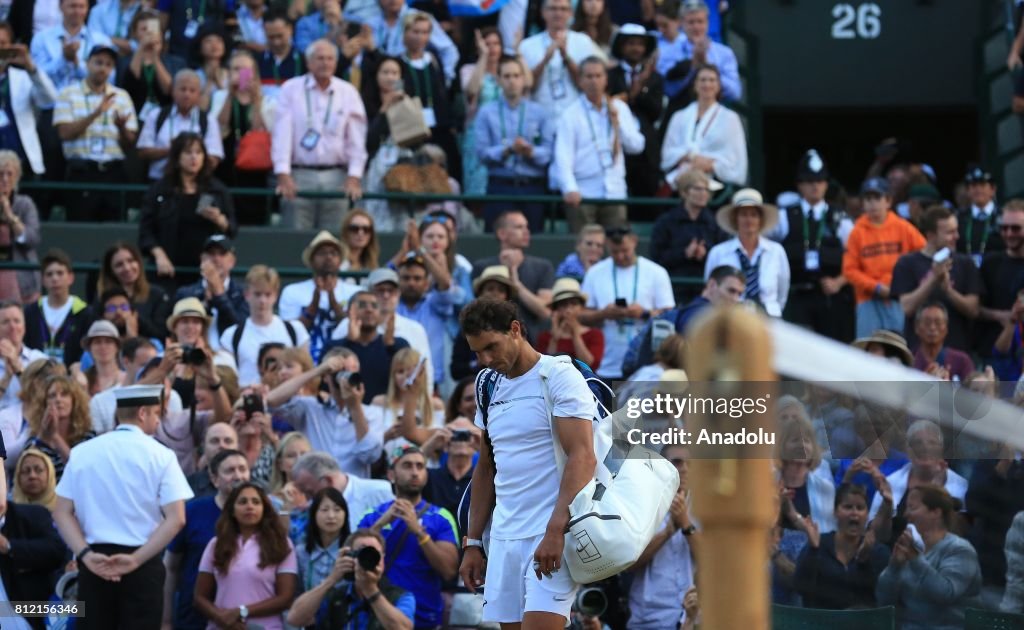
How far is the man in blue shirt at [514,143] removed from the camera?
A: 16.0 metres

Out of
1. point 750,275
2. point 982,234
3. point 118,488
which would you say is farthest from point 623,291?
point 118,488

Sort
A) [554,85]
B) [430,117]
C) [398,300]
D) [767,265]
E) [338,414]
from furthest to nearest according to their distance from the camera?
[554,85]
[430,117]
[767,265]
[398,300]
[338,414]

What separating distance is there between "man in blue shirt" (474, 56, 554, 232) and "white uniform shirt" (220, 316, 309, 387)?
3431 millimetres

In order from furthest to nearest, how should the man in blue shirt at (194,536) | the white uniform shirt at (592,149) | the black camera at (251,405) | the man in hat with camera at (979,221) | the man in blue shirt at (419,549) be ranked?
the white uniform shirt at (592,149) → the man in hat with camera at (979,221) → the black camera at (251,405) → the man in blue shirt at (194,536) → the man in blue shirt at (419,549)

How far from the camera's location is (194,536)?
11.0 meters

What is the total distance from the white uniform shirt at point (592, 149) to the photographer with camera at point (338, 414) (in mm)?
4159

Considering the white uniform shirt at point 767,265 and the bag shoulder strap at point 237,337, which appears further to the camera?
the white uniform shirt at point 767,265

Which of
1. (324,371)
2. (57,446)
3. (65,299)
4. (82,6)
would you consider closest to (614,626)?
(324,371)

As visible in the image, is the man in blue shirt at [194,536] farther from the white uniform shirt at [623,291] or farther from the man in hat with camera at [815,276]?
the man in hat with camera at [815,276]

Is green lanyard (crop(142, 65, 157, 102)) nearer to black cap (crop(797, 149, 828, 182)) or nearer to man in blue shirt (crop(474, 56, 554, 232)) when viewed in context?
man in blue shirt (crop(474, 56, 554, 232))

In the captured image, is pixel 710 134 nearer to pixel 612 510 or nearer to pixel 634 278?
pixel 634 278

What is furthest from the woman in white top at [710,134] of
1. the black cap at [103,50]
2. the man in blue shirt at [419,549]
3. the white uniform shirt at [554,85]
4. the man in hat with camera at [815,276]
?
the man in blue shirt at [419,549]

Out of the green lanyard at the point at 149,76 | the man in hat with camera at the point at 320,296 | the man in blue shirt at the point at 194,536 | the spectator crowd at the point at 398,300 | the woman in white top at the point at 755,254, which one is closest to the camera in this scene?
the spectator crowd at the point at 398,300

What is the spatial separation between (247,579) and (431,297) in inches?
155
